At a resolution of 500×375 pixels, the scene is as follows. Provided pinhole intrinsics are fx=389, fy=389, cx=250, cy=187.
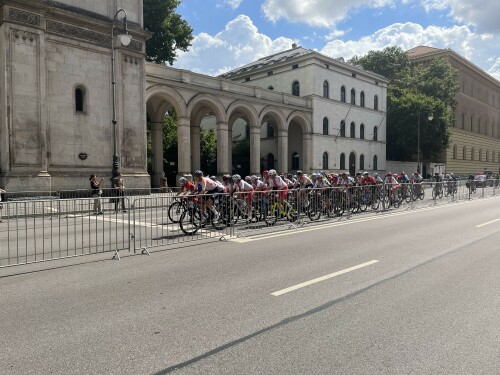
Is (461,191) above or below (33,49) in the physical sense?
below

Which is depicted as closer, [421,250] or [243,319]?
[243,319]

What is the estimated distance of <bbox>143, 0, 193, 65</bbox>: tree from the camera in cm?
3497

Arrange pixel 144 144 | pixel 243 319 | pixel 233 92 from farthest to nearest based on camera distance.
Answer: pixel 233 92
pixel 144 144
pixel 243 319

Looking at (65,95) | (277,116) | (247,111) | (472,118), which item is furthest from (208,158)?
(472,118)

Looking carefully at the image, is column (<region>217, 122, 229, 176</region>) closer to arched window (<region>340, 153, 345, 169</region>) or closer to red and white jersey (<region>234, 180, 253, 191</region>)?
arched window (<region>340, 153, 345, 169</region>)

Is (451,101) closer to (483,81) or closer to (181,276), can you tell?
(483,81)

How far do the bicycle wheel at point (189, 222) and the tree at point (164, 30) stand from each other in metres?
28.2

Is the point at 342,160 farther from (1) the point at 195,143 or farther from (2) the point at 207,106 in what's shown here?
(2) the point at 207,106

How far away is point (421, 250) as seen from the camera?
777 cm

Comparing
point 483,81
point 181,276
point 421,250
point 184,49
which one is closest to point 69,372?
point 181,276

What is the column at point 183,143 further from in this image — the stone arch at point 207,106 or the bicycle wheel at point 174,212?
the bicycle wheel at point 174,212

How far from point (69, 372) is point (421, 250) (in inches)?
266

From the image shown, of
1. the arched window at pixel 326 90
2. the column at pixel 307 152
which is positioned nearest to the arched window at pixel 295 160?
the column at pixel 307 152

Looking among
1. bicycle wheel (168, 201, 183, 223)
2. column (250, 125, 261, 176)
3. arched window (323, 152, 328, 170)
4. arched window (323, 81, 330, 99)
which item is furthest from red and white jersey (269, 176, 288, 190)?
arched window (323, 81, 330, 99)
